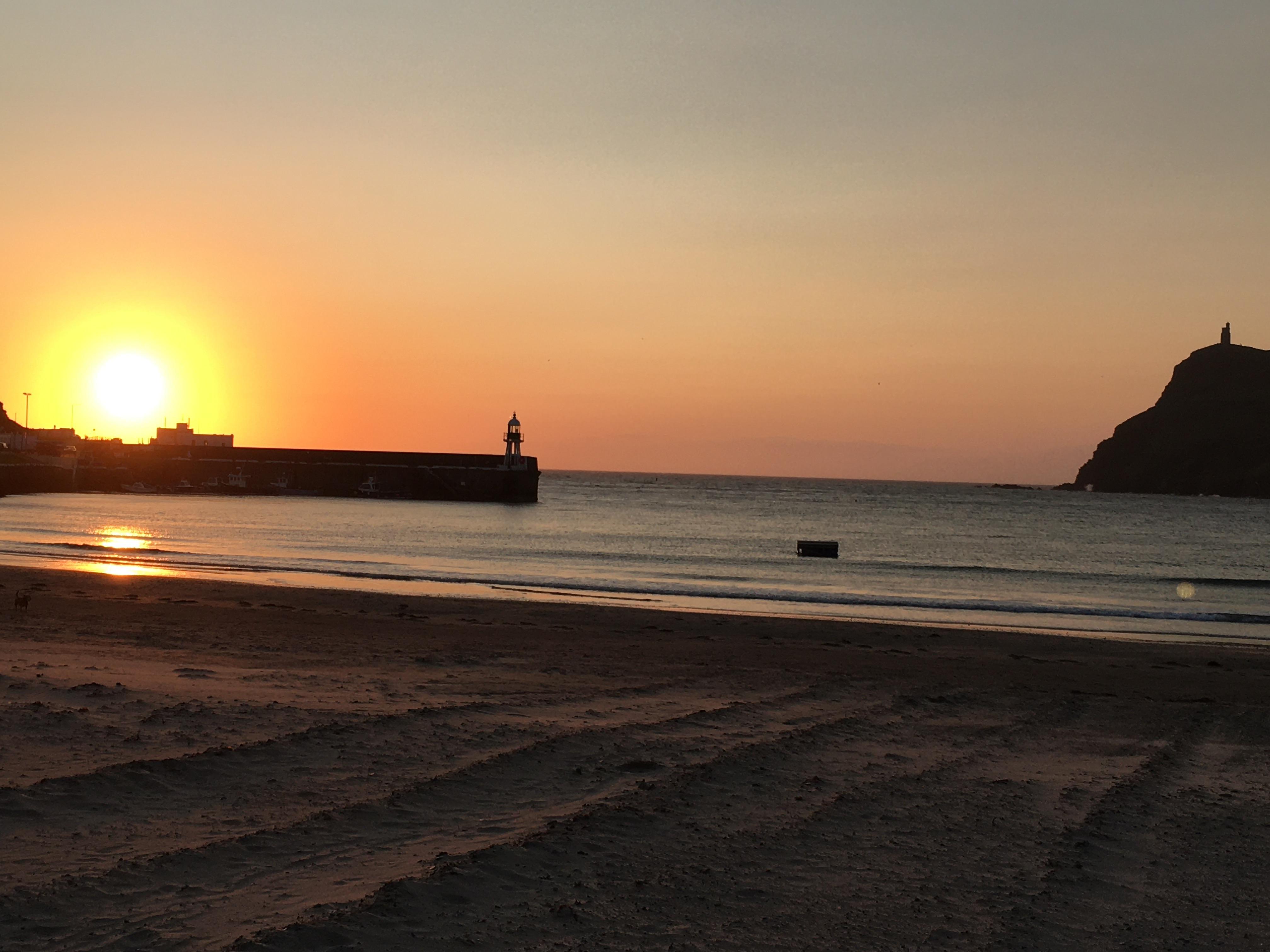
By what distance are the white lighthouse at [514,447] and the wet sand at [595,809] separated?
270 feet

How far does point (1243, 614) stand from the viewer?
85.4 ft

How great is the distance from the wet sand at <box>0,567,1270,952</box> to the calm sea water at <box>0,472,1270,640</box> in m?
13.6

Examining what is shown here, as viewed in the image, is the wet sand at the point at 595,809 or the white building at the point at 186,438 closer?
the wet sand at the point at 595,809

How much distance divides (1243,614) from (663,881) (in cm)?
2544

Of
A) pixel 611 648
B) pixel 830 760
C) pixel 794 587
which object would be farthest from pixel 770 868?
pixel 794 587

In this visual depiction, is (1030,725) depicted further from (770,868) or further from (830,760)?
(770,868)

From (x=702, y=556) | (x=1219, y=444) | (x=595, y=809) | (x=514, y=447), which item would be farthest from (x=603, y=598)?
(x=1219, y=444)

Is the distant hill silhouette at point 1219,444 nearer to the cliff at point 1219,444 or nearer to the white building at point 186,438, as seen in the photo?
the cliff at point 1219,444

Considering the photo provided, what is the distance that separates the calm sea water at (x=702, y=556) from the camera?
87.6ft

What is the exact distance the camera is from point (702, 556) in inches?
1672

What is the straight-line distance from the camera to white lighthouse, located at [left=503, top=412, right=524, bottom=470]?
95.3 metres

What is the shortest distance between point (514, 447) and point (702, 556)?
188 feet

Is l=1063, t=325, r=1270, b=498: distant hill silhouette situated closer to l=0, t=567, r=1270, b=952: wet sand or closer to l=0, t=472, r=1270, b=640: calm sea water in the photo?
l=0, t=472, r=1270, b=640: calm sea water

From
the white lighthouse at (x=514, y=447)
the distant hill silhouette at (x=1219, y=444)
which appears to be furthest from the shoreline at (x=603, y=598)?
the distant hill silhouette at (x=1219, y=444)
